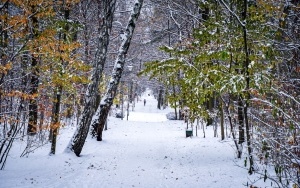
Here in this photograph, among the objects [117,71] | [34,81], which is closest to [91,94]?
[34,81]

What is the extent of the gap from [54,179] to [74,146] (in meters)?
2.72

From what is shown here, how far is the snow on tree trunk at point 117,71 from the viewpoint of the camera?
1115 centimetres

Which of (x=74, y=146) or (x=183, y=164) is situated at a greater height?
(x=74, y=146)

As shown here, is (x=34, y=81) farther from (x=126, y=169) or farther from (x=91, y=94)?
(x=126, y=169)

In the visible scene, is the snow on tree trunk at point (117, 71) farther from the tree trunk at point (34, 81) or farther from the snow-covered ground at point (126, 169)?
the tree trunk at point (34, 81)

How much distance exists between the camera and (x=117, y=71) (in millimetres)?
12102

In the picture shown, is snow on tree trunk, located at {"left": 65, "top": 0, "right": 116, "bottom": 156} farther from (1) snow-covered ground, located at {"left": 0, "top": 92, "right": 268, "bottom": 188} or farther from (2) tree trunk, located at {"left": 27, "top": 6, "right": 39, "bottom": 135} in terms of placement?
(2) tree trunk, located at {"left": 27, "top": 6, "right": 39, "bottom": 135}

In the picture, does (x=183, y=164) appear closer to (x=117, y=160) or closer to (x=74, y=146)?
(x=117, y=160)

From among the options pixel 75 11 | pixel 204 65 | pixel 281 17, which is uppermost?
pixel 75 11

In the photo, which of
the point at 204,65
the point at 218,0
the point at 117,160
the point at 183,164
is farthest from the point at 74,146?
the point at 218,0

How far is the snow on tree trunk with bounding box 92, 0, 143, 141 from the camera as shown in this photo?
1115 centimetres

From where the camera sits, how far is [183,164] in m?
9.31

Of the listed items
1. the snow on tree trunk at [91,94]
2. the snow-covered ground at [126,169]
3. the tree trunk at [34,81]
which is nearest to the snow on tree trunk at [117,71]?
the snow on tree trunk at [91,94]

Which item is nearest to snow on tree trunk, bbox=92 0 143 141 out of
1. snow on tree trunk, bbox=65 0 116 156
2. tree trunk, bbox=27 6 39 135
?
snow on tree trunk, bbox=65 0 116 156
